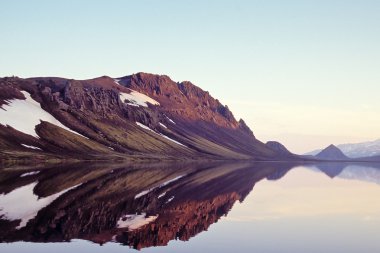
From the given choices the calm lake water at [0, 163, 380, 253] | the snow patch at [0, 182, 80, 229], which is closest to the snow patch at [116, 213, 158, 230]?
the calm lake water at [0, 163, 380, 253]

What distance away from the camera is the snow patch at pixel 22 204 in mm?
48969

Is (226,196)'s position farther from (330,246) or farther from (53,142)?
(53,142)

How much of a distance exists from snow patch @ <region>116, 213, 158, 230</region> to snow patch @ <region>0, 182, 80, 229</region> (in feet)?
29.7

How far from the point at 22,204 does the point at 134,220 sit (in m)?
14.8

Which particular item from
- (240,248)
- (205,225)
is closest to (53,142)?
(205,225)

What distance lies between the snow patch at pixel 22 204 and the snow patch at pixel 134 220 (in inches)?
356

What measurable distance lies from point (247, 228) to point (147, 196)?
27558 mm

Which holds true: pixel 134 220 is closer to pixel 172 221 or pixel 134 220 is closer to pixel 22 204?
pixel 172 221

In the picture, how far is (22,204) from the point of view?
56.9 meters

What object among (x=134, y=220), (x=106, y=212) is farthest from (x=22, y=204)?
(x=134, y=220)

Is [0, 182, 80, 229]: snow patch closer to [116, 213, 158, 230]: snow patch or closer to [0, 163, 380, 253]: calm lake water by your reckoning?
[0, 163, 380, 253]: calm lake water

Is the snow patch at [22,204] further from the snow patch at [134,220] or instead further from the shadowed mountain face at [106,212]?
the snow patch at [134,220]

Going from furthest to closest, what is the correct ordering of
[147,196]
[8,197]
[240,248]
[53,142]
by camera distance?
[53,142] → [147,196] → [8,197] → [240,248]

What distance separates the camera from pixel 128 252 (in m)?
36.3
